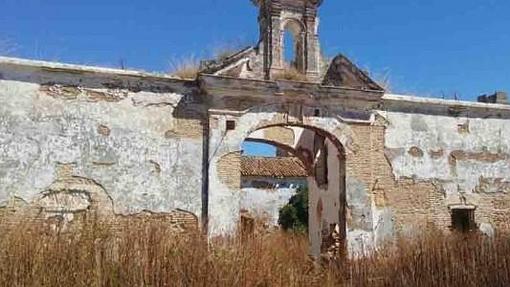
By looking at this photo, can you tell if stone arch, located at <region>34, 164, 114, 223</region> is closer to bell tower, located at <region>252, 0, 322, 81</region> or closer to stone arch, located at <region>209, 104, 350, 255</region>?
stone arch, located at <region>209, 104, 350, 255</region>

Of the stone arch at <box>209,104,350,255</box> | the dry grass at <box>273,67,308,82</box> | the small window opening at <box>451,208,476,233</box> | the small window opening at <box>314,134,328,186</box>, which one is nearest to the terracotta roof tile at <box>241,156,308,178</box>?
the small window opening at <box>314,134,328,186</box>

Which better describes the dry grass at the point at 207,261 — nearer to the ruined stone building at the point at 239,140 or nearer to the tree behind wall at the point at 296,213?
the ruined stone building at the point at 239,140

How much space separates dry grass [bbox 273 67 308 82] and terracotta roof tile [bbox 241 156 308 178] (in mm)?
14858

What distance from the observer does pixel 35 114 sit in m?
9.29

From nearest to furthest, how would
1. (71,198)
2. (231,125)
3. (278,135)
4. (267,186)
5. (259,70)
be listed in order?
1. (71,198)
2. (231,125)
3. (259,70)
4. (278,135)
5. (267,186)

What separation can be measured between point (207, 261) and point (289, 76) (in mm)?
5146

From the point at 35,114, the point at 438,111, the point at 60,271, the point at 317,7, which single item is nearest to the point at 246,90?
the point at 317,7

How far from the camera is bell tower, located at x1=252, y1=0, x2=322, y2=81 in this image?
36.2 feet

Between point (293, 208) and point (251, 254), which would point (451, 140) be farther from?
point (293, 208)

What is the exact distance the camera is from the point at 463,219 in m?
12.3

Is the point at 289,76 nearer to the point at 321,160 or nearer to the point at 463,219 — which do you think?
the point at 321,160

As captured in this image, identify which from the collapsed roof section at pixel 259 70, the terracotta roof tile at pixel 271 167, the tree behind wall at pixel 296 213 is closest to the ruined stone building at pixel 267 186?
the terracotta roof tile at pixel 271 167

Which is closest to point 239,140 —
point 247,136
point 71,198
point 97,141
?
point 247,136

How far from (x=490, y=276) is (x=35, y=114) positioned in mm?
7308
